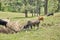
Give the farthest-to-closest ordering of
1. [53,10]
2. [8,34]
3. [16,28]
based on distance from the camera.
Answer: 1. [53,10]
2. [16,28]
3. [8,34]

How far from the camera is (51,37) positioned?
45.6 ft

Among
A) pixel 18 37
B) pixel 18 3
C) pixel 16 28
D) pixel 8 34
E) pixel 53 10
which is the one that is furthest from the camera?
pixel 18 3

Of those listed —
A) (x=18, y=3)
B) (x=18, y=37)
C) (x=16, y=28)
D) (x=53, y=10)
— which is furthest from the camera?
(x=18, y=3)

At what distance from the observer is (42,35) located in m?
14.4

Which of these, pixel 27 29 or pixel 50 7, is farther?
pixel 50 7

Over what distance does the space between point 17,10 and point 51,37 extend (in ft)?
148

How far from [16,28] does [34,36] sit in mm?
2046

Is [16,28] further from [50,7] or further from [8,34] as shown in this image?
[50,7]

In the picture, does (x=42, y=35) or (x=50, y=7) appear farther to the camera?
(x=50, y=7)

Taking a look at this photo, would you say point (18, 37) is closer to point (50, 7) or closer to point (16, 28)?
point (16, 28)

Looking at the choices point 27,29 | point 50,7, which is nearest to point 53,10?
point 50,7

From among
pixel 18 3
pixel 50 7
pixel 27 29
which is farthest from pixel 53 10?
pixel 27 29

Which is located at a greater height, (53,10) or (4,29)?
(4,29)

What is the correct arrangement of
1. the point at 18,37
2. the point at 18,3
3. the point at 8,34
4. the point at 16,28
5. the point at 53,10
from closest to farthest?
1. the point at 18,37
2. the point at 8,34
3. the point at 16,28
4. the point at 53,10
5. the point at 18,3
